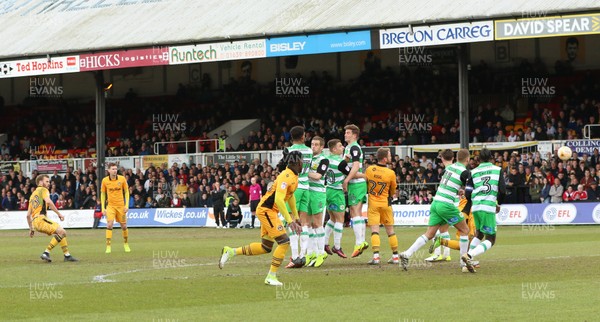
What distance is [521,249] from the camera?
2264 cm

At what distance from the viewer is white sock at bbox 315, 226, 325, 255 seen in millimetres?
18484

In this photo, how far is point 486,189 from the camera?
17000 millimetres

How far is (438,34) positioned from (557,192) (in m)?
6.68

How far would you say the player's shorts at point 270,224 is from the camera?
15562mm

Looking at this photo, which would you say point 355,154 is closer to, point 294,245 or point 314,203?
point 314,203

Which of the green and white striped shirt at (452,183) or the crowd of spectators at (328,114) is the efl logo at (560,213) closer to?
the crowd of spectators at (328,114)

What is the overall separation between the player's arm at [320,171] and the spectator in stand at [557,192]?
1704 cm

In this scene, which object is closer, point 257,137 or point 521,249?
point 521,249

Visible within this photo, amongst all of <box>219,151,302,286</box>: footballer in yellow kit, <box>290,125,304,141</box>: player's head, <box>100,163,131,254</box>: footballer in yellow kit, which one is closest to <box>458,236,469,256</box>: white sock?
<box>290,125,304,141</box>: player's head

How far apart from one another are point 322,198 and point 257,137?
26.7m

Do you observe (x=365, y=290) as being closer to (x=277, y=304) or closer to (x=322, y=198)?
(x=277, y=304)

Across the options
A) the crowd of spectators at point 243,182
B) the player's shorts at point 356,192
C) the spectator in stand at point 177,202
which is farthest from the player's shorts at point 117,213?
the spectator in stand at point 177,202

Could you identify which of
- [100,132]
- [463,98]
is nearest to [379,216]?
[463,98]

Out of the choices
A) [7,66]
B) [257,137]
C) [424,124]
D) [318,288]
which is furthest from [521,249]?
[7,66]
